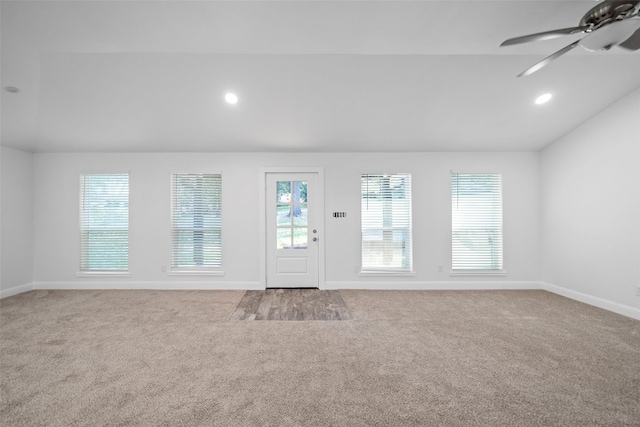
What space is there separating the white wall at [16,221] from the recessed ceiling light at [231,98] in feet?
13.0

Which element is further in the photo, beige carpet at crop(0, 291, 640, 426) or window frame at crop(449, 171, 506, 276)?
window frame at crop(449, 171, 506, 276)

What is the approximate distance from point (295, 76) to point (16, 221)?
17.1 ft

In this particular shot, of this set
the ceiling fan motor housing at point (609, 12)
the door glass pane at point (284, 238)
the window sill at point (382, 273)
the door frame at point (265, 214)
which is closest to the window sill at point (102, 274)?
the door frame at point (265, 214)

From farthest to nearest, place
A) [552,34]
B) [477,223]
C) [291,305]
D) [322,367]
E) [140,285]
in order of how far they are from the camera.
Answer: [477,223] < [140,285] < [291,305] < [322,367] < [552,34]

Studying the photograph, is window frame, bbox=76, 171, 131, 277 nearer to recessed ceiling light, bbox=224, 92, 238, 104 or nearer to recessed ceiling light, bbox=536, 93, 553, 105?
recessed ceiling light, bbox=224, 92, 238, 104

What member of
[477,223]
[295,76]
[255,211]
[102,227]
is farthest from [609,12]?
[102,227]

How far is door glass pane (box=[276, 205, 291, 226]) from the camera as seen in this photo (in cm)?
502

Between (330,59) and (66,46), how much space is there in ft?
8.45

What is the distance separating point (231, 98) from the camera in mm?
3664

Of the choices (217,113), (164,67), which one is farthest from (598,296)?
(164,67)

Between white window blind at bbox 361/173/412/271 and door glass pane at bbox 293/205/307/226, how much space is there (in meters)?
1.03

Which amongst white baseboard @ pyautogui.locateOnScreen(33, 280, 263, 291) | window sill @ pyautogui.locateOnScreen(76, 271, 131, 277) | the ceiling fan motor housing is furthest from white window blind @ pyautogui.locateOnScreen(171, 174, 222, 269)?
the ceiling fan motor housing

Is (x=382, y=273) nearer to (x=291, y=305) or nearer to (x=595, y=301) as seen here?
(x=291, y=305)

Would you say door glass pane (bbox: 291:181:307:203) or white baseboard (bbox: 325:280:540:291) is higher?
door glass pane (bbox: 291:181:307:203)
